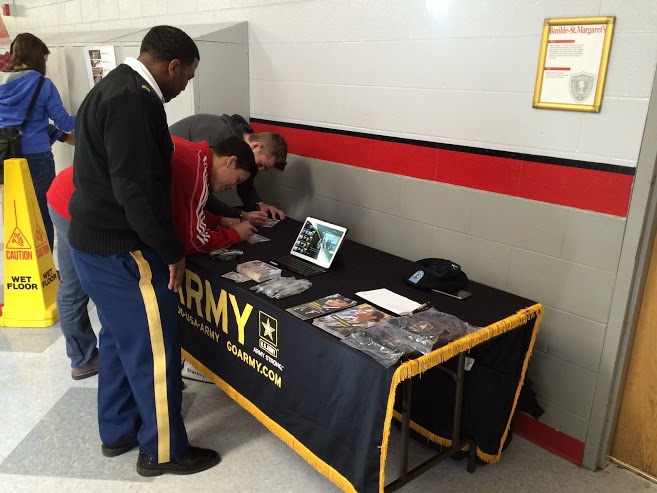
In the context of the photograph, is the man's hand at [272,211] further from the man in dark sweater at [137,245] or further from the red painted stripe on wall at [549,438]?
the red painted stripe on wall at [549,438]

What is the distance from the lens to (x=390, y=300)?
1.84 metres

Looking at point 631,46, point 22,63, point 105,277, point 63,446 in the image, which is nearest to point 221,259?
point 105,277

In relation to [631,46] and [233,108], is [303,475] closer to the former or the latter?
[631,46]

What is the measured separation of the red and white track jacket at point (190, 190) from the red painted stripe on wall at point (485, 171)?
2.65 ft

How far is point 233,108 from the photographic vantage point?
3115 millimetres

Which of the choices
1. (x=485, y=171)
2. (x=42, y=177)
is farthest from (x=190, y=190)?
A: (x=42, y=177)

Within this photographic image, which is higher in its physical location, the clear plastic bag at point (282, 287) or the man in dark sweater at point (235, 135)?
the man in dark sweater at point (235, 135)

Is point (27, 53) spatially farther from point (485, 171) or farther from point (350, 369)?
point (350, 369)

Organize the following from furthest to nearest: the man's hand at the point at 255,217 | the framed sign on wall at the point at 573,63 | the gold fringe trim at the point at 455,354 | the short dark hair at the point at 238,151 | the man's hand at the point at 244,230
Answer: the man's hand at the point at 255,217
the man's hand at the point at 244,230
the short dark hair at the point at 238,151
the framed sign on wall at the point at 573,63
the gold fringe trim at the point at 455,354

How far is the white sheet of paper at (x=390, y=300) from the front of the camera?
177 centimetres

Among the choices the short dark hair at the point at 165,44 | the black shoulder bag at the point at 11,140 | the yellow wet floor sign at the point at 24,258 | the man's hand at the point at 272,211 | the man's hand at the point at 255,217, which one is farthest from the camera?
the black shoulder bag at the point at 11,140

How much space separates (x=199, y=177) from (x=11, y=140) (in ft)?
6.06

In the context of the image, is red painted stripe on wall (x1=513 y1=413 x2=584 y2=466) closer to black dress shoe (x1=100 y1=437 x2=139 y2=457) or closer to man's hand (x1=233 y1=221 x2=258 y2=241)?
man's hand (x1=233 y1=221 x2=258 y2=241)

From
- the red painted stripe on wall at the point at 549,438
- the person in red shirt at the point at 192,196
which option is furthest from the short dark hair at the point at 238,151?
the red painted stripe on wall at the point at 549,438
